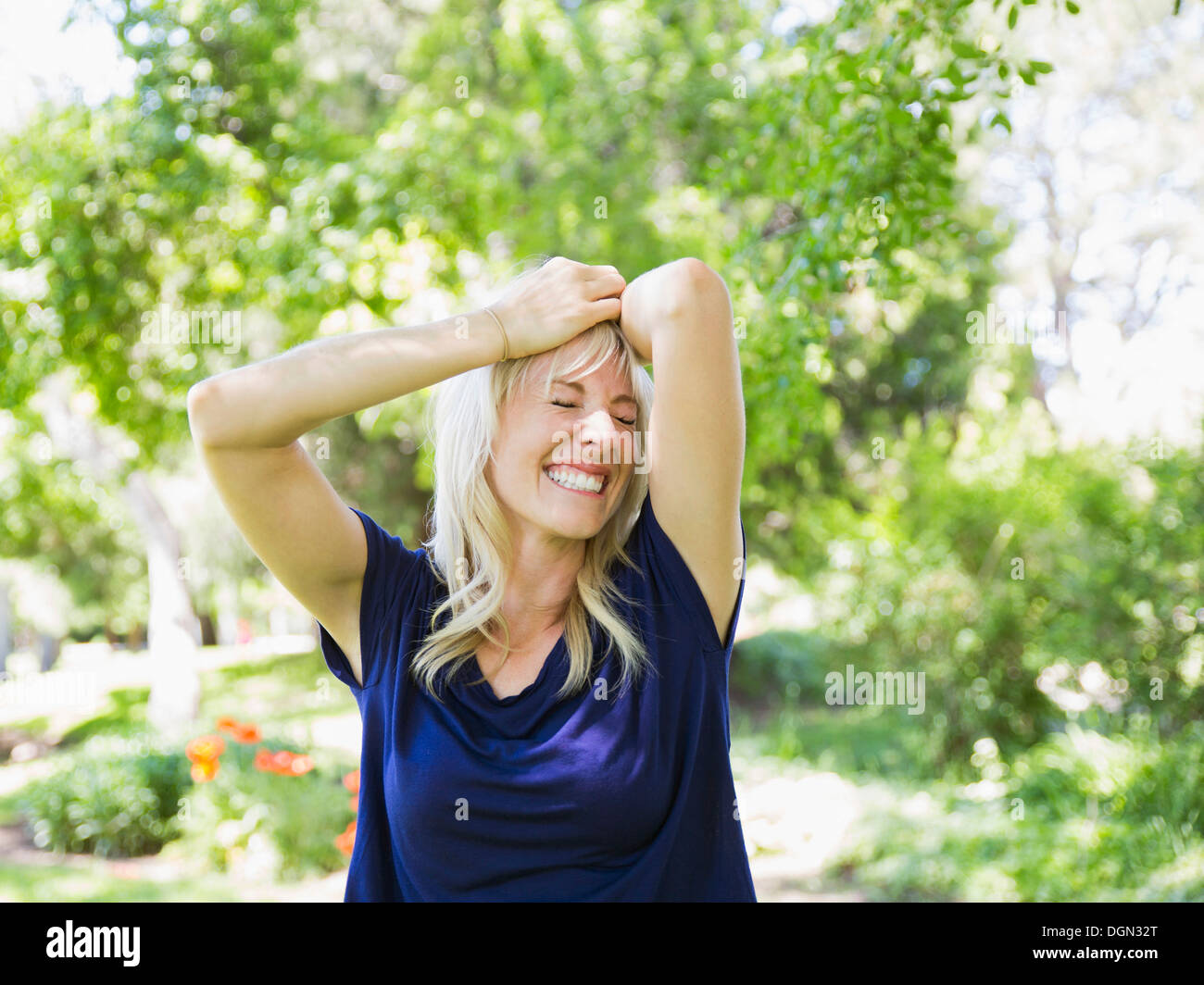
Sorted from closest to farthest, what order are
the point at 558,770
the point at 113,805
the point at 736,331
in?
the point at 558,770 < the point at 736,331 < the point at 113,805

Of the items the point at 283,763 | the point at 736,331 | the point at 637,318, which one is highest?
the point at 736,331

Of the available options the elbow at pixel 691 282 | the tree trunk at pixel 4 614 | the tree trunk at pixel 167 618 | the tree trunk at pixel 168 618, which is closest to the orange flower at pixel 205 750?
the tree trunk at pixel 167 618

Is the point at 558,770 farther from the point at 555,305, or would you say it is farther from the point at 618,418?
the point at 555,305

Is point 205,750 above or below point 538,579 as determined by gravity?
below

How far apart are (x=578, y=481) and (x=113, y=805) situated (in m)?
7.60

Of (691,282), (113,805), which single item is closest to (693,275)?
(691,282)

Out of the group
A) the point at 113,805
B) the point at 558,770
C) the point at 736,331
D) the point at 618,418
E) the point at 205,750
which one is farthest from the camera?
the point at 113,805

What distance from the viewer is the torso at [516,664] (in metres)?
1.69

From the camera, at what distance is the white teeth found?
5.56 ft

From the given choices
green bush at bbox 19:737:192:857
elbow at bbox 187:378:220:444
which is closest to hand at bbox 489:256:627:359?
elbow at bbox 187:378:220:444

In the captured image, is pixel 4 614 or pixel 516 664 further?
pixel 4 614

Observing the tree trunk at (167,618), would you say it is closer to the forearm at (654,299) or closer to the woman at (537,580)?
the woman at (537,580)

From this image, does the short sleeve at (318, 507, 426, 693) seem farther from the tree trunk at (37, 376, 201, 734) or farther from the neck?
the tree trunk at (37, 376, 201, 734)

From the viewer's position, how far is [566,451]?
171 cm
